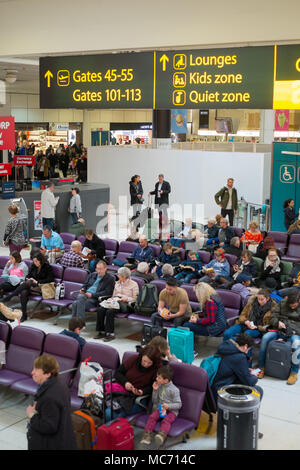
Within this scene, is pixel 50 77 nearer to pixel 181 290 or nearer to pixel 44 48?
pixel 44 48

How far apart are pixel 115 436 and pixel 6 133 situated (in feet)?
42.2

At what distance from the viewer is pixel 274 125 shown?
28.8 m

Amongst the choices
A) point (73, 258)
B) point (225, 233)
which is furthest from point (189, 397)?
point (225, 233)

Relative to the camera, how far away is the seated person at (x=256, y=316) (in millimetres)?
8148

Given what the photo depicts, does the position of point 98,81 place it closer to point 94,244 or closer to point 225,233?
point 94,244

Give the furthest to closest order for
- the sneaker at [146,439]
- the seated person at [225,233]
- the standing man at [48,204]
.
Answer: the standing man at [48,204] < the seated person at [225,233] < the sneaker at [146,439]

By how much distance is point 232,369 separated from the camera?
6.36 metres

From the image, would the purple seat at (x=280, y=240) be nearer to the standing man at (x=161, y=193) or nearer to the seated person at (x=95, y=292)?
the seated person at (x=95, y=292)

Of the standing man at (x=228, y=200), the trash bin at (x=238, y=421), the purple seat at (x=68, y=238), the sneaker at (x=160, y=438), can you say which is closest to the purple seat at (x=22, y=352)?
the sneaker at (x=160, y=438)

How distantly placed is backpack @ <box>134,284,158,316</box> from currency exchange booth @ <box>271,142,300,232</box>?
9290 millimetres

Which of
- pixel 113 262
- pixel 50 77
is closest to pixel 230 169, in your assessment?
pixel 113 262

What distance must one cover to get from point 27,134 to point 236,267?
30199mm

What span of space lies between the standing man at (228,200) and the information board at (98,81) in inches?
276
